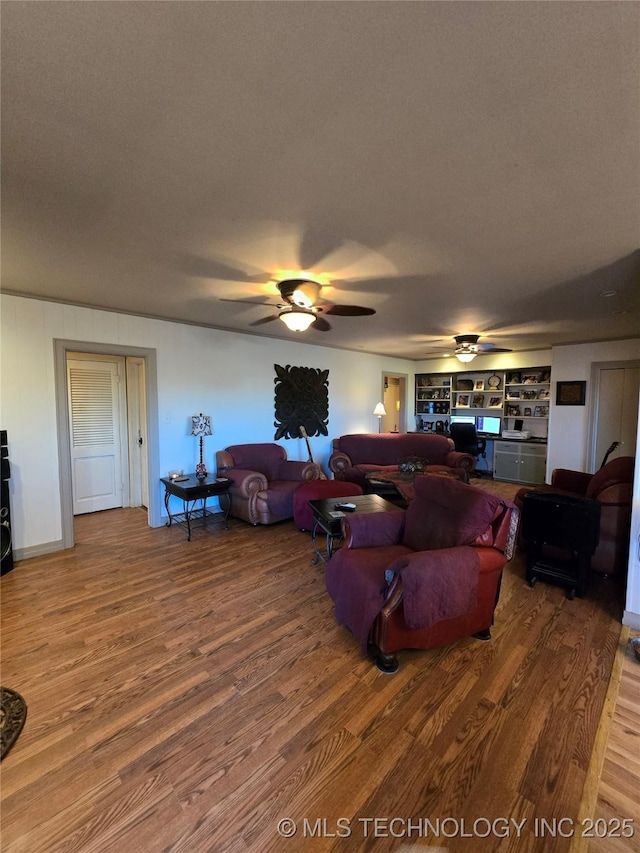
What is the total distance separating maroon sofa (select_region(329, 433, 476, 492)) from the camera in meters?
5.94

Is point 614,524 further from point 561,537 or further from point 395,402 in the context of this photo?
point 395,402

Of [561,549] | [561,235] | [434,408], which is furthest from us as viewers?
[434,408]

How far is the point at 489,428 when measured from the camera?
7301 millimetres

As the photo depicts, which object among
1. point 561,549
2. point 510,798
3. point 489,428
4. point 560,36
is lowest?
point 510,798

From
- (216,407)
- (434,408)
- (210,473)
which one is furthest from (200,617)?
(434,408)

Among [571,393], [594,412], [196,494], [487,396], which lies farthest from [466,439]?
[196,494]

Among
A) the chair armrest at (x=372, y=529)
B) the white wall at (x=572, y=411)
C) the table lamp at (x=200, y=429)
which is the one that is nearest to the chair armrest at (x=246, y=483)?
the table lamp at (x=200, y=429)

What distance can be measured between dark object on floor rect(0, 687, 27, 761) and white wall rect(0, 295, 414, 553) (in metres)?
2.00

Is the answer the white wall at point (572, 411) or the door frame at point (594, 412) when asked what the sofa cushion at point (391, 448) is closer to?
the white wall at point (572, 411)

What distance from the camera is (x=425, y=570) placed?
193cm

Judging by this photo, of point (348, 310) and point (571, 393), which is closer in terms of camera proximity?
point (348, 310)

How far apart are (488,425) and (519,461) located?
0.99m

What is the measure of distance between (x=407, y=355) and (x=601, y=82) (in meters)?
6.63

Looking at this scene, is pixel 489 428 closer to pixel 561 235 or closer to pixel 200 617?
pixel 561 235
